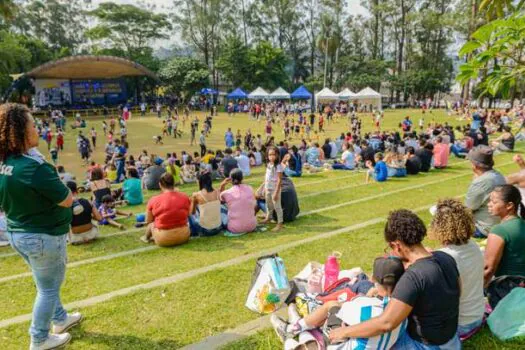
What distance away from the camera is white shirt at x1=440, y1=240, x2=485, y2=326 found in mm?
2963

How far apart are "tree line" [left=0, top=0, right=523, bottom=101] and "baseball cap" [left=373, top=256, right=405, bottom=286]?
47.8 metres

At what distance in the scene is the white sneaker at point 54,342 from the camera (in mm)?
3271

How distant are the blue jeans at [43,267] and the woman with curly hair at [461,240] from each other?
293cm

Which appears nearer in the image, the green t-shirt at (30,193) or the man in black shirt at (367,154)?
the green t-shirt at (30,193)

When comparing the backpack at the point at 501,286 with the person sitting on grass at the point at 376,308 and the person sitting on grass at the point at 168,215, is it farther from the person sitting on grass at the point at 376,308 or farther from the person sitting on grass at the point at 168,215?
the person sitting on grass at the point at 168,215

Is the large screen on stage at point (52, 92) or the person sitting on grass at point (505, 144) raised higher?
the large screen on stage at point (52, 92)

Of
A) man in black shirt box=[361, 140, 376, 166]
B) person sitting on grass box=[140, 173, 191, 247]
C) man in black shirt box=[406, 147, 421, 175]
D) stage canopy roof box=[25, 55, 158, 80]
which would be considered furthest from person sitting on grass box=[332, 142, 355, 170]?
stage canopy roof box=[25, 55, 158, 80]

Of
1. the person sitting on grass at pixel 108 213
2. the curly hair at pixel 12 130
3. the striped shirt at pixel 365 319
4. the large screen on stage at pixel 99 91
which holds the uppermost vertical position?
the large screen on stage at pixel 99 91

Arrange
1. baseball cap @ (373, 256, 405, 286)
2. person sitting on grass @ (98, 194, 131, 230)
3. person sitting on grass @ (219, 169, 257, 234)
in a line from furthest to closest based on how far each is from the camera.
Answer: person sitting on grass @ (98, 194, 131, 230), person sitting on grass @ (219, 169, 257, 234), baseball cap @ (373, 256, 405, 286)

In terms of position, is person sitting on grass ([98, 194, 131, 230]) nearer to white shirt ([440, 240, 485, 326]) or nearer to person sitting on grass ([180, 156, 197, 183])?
person sitting on grass ([180, 156, 197, 183])

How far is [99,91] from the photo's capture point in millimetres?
47531

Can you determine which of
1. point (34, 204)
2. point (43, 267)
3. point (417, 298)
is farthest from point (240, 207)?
A: point (417, 298)

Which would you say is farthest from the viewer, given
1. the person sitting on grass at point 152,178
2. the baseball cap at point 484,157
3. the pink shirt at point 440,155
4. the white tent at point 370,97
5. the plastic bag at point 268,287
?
the white tent at point 370,97

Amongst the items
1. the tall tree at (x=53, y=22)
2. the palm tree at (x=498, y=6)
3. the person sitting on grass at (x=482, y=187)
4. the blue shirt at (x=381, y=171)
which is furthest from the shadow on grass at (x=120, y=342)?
the tall tree at (x=53, y=22)
